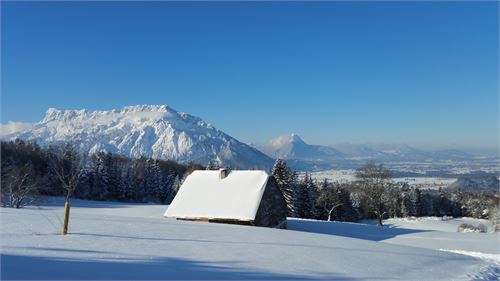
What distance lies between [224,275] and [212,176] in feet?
84.8

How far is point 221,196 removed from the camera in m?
33.2

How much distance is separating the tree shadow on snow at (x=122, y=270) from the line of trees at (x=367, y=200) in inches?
1648

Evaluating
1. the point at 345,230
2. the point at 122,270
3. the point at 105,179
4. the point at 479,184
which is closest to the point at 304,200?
the point at 345,230

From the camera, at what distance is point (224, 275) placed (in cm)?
1058

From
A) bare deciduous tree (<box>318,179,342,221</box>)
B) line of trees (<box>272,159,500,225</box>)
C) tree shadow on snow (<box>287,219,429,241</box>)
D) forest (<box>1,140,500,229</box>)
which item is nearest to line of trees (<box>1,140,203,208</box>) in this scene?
forest (<box>1,140,500,229</box>)

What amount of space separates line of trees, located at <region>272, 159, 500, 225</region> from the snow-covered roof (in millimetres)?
18565

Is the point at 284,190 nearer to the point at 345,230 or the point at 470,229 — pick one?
the point at 345,230

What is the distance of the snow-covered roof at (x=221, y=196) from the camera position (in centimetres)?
3117

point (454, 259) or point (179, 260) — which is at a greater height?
point (179, 260)

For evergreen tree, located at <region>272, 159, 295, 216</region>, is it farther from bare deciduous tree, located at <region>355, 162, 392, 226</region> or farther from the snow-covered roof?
the snow-covered roof

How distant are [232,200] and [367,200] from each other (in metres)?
32.2

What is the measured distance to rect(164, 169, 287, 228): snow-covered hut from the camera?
1221 inches

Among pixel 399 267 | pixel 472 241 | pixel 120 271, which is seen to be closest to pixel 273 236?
pixel 399 267

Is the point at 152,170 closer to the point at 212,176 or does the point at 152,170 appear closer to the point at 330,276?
the point at 212,176
